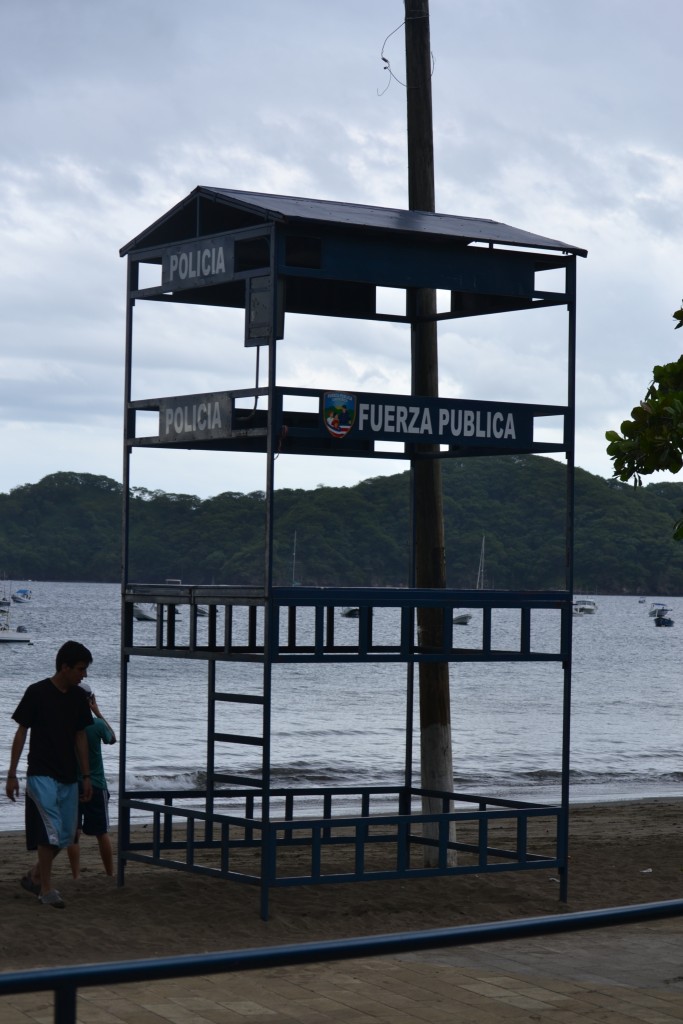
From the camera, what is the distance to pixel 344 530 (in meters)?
69.4

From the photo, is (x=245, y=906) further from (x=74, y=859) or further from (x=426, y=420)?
(x=426, y=420)

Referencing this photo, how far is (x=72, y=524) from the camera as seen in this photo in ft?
390

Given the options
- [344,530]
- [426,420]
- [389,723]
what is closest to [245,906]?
[426,420]

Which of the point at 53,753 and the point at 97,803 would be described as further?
the point at 97,803

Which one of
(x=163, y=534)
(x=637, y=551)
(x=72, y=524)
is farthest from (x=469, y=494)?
(x=637, y=551)

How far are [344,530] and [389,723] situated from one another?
2955cm

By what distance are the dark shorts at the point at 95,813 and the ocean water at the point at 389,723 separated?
6.43 m

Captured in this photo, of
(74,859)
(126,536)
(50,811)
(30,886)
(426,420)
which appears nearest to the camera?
(50,811)

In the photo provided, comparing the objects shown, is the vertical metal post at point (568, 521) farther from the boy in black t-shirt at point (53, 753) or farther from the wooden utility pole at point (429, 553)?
the boy in black t-shirt at point (53, 753)

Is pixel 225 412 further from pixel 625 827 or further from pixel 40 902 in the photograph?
pixel 625 827

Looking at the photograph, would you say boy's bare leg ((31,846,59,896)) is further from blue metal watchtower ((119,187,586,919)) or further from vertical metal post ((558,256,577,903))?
vertical metal post ((558,256,577,903))

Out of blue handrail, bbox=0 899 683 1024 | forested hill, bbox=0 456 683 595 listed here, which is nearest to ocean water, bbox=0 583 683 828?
forested hill, bbox=0 456 683 595

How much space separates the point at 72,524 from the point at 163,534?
2503 inches

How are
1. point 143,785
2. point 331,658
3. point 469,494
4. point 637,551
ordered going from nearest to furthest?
point 331,658 < point 143,785 < point 469,494 < point 637,551
